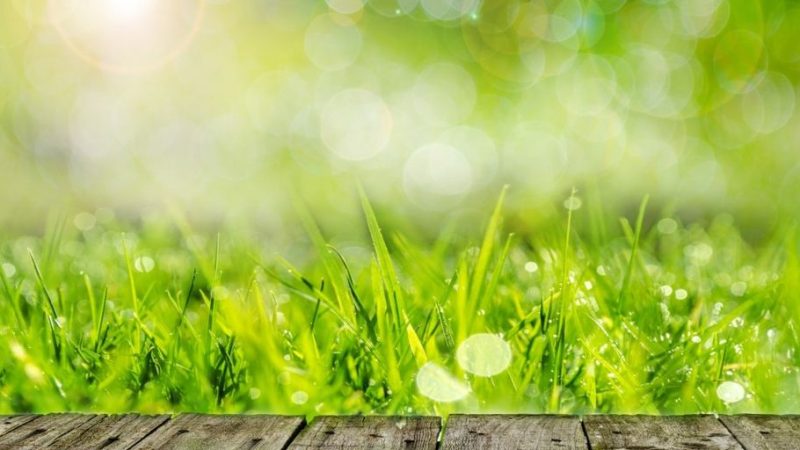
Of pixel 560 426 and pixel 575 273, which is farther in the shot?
pixel 575 273

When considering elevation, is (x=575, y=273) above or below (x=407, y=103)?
below

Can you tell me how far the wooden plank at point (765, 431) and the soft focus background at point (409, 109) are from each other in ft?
7.92

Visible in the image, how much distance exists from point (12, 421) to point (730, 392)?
936 millimetres

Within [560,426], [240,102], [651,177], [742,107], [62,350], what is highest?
[240,102]

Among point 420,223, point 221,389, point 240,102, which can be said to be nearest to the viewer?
point 221,389

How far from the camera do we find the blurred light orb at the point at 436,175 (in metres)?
3.86

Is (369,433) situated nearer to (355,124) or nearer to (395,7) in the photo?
(395,7)

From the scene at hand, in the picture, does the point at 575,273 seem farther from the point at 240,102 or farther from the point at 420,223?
the point at 240,102

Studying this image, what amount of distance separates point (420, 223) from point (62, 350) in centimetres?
229

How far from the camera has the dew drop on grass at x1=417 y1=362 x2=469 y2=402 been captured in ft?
3.99

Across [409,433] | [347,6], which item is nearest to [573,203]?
[409,433]

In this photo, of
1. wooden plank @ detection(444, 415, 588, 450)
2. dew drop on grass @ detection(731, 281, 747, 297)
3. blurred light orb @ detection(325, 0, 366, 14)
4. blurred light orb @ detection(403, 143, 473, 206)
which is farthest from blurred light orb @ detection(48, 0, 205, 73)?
wooden plank @ detection(444, 415, 588, 450)

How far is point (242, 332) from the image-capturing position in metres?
1.31

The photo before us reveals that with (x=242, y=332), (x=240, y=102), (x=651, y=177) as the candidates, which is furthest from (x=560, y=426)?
(x=240, y=102)
